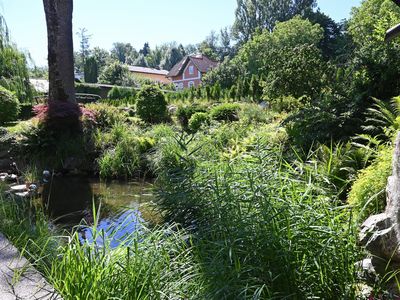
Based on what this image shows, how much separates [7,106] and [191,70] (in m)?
37.4

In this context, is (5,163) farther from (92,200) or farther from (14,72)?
(14,72)

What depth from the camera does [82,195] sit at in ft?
23.6

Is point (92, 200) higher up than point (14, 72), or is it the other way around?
point (14, 72)

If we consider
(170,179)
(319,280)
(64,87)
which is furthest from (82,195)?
(319,280)

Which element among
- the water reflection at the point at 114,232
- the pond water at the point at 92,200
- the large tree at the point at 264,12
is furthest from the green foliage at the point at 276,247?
the large tree at the point at 264,12

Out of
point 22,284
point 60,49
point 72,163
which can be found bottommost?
point 72,163

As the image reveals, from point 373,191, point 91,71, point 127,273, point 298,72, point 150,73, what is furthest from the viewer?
point 150,73

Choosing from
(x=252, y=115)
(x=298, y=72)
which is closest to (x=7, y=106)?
(x=252, y=115)

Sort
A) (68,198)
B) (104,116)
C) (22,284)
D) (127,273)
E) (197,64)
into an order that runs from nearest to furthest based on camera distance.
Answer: (127,273) → (22,284) → (68,198) → (104,116) → (197,64)

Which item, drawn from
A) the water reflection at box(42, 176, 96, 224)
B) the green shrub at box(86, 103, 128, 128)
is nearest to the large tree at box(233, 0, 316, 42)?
the green shrub at box(86, 103, 128, 128)

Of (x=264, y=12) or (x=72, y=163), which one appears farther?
(x=264, y=12)

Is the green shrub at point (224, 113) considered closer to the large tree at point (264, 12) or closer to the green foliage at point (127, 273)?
the green foliage at point (127, 273)

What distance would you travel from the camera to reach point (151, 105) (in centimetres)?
1463

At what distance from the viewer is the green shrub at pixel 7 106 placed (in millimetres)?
12617
